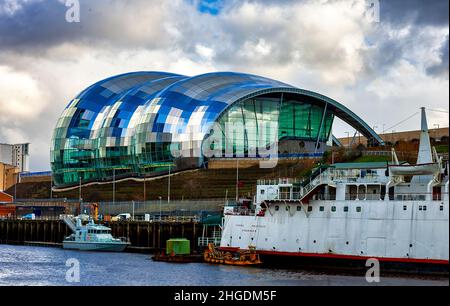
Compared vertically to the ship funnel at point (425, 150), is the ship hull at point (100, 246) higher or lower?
lower

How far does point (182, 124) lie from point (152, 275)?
65.5m

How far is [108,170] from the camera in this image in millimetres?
137500

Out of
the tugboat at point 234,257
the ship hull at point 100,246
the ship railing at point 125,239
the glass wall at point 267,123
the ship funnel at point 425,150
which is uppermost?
the glass wall at point 267,123

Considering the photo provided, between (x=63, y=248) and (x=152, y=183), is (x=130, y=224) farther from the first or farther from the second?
(x=152, y=183)

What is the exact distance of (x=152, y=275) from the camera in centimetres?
5966

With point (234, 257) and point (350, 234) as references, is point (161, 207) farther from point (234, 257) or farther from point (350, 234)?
→ point (350, 234)

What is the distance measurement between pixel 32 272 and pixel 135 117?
71.6 metres

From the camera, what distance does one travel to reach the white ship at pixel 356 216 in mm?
57562

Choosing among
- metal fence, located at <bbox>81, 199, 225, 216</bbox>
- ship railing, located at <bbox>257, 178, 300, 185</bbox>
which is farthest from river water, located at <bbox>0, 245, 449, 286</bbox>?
metal fence, located at <bbox>81, 199, 225, 216</bbox>

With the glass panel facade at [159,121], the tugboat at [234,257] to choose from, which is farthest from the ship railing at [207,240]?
the glass panel facade at [159,121]

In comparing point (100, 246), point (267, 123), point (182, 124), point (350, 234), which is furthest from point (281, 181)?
point (267, 123)

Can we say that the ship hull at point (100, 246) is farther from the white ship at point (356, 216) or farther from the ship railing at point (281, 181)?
the ship railing at point (281, 181)

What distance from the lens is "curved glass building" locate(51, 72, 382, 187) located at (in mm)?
124125

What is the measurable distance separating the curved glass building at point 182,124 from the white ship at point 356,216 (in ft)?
175
